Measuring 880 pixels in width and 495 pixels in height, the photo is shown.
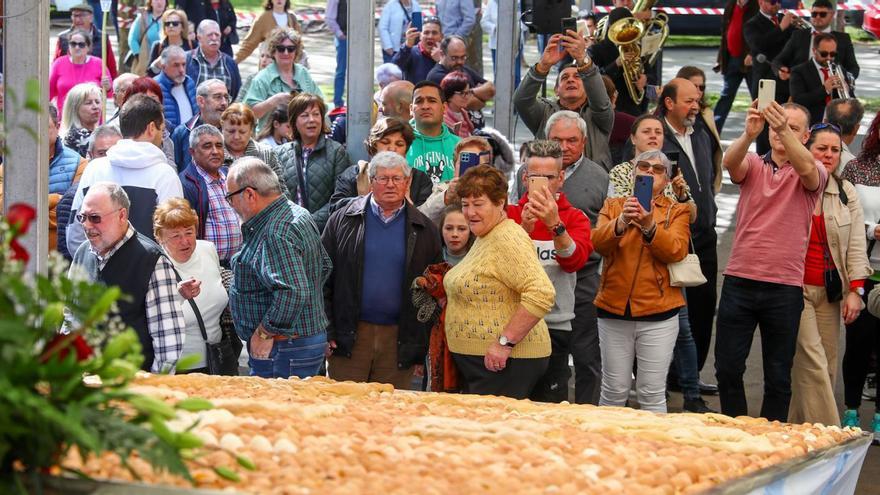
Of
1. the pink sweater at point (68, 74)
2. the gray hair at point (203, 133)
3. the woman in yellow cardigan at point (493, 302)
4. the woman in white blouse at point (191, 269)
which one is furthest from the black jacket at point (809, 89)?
the woman in white blouse at point (191, 269)

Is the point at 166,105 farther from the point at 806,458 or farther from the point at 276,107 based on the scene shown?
the point at 806,458

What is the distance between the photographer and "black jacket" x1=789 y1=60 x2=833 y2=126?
13438mm

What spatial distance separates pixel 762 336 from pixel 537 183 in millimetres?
1639

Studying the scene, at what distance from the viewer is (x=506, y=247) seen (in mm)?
6535

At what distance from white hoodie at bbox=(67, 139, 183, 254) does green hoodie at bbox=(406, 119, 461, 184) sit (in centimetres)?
162

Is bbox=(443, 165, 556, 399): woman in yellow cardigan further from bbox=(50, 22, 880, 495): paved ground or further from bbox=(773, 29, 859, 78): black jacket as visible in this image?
bbox=(773, 29, 859, 78): black jacket

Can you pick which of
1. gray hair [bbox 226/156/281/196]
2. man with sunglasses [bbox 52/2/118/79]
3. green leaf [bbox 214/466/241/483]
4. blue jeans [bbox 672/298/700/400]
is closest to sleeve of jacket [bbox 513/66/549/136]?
blue jeans [bbox 672/298/700/400]

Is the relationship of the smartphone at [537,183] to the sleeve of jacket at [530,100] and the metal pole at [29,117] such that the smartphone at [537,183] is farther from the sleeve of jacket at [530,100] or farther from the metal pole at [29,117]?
the metal pole at [29,117]

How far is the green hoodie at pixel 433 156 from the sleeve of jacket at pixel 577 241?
1.59 m

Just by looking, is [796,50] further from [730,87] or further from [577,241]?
[577,241]

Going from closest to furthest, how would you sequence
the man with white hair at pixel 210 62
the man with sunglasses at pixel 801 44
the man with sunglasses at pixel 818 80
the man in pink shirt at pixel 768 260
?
1. the man in pink shirt at pixel 768 260
2. the man with white hair at pixel 210 62
3. the man with sunglasses at pixel 818 80
4. the man with sunglasses at pixel 801 44

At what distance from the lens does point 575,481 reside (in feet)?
12.6

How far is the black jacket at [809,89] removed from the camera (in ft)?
44.1

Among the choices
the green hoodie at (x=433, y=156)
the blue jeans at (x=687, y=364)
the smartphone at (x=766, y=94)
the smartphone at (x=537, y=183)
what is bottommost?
the blue jeans at (x=687, y=364)
